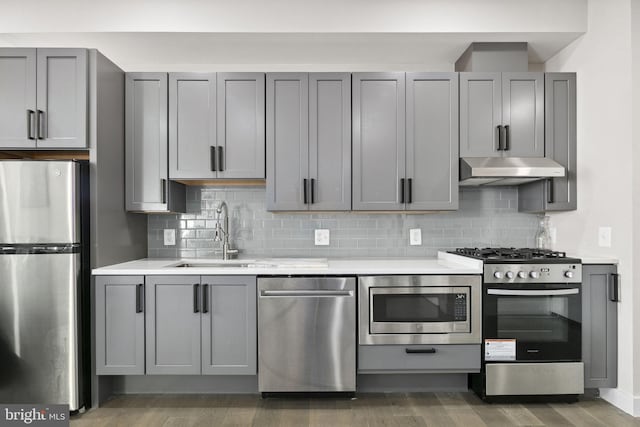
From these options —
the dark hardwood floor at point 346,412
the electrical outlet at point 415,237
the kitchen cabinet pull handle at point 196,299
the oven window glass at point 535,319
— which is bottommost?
the dark hardwood floor at point 346,412

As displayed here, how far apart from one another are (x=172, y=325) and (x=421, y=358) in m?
1.68

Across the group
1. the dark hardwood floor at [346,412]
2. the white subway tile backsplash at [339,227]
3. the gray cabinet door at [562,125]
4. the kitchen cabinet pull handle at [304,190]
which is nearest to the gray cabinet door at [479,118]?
the gray cabinet door at [562,125]

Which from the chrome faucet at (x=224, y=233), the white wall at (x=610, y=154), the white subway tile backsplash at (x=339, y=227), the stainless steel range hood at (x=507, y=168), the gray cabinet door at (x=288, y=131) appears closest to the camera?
the white wall at (x=610, y=154)

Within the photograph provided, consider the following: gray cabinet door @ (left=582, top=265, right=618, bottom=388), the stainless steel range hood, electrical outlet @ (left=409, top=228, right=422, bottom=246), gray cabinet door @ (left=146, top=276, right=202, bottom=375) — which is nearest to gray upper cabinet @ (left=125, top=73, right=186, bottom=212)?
gray cabinet door @ (left=146, top=276, right=202, bottom=375)

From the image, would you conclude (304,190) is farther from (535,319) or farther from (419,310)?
(535,319)

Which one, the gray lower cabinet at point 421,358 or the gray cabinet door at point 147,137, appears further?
the gray cabinet door at point 147,137

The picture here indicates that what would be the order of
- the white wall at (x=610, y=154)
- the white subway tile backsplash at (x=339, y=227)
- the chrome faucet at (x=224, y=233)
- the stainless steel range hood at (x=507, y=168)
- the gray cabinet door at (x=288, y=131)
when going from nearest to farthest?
the white wall at (x=610, y=154)
the stainless steel range hood at (x=507, y=168)
the gray cabinet door at (x=288, y=131)
the chrome faucet at (x=224, y=233)
the white subway tile backsplash at (x=339, y=227)

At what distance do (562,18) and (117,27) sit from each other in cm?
322

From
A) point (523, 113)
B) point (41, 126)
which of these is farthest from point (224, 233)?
point (523, 113)

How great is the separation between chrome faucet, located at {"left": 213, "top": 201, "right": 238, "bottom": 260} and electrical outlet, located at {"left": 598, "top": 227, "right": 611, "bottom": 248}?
8.98 ft

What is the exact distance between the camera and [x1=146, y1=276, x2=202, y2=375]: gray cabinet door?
8.55 feet

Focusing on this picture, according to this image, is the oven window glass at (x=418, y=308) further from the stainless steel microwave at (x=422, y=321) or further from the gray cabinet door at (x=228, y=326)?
the gray cabinet door at (x=228, y=326)

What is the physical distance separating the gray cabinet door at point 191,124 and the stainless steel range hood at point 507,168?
1898mm

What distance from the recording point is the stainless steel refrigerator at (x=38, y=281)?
7.94 ft
